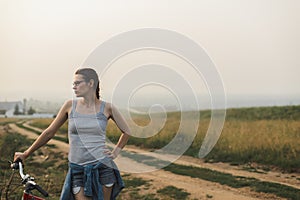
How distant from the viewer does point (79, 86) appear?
2525 millimetres

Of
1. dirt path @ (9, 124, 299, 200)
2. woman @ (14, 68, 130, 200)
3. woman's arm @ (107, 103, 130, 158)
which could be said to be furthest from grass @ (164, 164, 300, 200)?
woman @ (14, 68, 130, 200)

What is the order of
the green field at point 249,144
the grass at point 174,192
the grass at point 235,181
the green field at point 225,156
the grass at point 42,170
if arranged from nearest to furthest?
the grass at point 174,192 → the grass at point 42,170 → the grass at point 235,181 → the green field at point 225,156 → the green field at point 249,144

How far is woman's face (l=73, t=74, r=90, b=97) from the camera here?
8.29 feet

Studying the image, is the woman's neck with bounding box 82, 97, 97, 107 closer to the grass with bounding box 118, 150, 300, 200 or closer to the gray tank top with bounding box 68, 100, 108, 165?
the gray tank top with bounding box 68, 100, 108, 165

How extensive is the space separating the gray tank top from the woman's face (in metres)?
0.13

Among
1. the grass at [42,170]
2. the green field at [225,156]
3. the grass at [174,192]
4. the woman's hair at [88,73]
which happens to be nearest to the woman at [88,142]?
the woman's hair at [88,73]

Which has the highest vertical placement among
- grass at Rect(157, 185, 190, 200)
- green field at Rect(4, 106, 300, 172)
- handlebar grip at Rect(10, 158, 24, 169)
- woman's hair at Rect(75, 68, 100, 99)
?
woman's hair at Rect(75, 68, 100, 99)

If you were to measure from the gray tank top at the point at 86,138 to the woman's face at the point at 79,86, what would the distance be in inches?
5.0

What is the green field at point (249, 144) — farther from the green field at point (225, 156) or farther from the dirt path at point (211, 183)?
the dirt path at point (211, 183)

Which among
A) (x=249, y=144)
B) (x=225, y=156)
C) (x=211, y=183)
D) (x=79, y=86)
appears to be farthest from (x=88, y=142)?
(x=249, y=144)

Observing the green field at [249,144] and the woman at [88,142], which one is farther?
the green field at [249,144]

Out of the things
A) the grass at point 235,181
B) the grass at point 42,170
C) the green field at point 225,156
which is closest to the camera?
the grass at point 42,170

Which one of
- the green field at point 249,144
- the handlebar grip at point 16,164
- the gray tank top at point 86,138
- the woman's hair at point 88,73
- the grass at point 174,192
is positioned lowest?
the grass at point 174,192

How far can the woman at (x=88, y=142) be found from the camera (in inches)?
96.9
